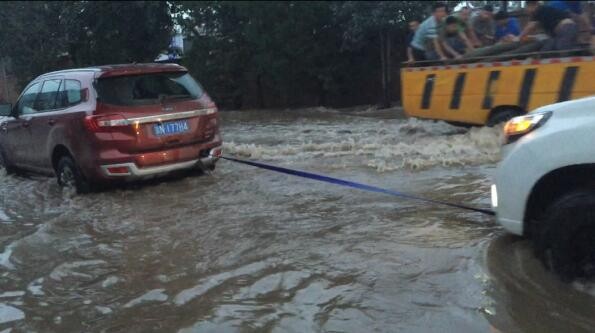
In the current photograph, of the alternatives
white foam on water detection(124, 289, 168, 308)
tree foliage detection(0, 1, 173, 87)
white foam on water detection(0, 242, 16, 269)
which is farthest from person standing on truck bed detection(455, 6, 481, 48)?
tree foliage detection(0, 1, 173, 87)

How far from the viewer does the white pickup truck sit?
142 inches

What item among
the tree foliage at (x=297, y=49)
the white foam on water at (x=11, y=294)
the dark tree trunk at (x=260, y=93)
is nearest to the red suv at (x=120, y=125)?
the white foam on water at (x=11, y=294)

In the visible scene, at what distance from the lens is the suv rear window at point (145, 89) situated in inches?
286

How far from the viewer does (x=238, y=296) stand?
166 inches

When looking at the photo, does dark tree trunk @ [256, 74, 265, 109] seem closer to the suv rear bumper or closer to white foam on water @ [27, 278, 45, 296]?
the suv rear bumper

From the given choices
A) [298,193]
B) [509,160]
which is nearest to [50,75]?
[298,193]

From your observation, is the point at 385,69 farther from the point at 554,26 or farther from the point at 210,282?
the point at 210,282

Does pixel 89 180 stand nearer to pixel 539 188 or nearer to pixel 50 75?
pixel 50 75

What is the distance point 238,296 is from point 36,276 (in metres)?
1.79

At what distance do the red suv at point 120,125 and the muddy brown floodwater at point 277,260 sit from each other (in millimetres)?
365

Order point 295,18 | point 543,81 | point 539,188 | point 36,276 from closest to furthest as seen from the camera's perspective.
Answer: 1. point 539,188
2. point 36,276
3. point 543,81
4. point 295,18

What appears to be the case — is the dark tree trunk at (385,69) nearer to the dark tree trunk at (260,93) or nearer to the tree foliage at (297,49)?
the tree foliage at (297,49)

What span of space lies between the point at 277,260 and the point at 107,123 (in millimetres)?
3177

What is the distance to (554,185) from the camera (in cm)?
389
